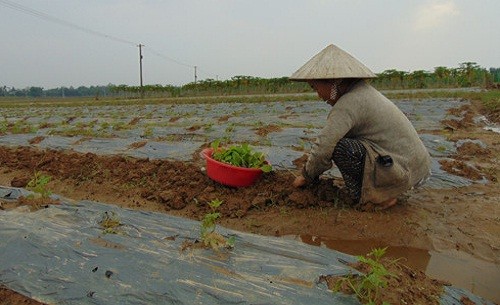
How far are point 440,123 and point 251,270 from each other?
7.75 metres

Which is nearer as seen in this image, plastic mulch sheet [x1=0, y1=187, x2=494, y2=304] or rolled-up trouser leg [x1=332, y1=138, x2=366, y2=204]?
plastic mulch sheet [x1=0, y1=187, x2=494, y2=304]

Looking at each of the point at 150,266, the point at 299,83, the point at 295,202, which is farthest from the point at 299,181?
the point at 299,83

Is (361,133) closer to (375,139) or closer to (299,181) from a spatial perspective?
(375,139)

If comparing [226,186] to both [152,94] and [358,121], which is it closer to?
[358,121]

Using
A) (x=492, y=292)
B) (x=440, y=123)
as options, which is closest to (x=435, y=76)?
(x=440, y=123)

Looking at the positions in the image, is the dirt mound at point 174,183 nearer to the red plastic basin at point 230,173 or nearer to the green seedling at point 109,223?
the red plastic basin at point 230,173

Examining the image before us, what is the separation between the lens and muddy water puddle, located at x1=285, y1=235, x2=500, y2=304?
8.25ft

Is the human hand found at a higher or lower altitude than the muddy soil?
higher

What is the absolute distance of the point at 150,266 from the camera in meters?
2.15

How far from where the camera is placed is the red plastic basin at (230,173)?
379 cm

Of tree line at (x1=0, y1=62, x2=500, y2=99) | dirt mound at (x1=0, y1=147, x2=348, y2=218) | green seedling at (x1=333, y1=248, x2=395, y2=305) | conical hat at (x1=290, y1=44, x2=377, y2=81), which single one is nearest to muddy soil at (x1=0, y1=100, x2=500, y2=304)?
dirt mound at (x1=0, y1=147, x2=348, y2=218)

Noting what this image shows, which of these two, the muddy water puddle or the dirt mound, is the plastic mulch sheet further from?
the dirt mound

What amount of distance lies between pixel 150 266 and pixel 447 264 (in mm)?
2049

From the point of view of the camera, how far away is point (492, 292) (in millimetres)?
2438
